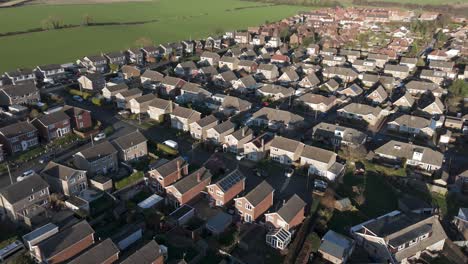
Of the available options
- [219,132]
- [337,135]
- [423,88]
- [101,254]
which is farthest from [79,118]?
[423,88]

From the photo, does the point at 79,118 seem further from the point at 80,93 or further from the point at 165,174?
the point at 165,174

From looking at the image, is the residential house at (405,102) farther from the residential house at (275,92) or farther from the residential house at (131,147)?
the residential house at (131,147)

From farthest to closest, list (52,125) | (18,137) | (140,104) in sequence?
1. (140,104)
2. (52,125)
3. (18,137)

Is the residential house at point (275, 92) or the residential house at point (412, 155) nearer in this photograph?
the residential house at point (412, 155)

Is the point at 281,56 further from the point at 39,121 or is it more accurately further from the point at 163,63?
the point at 39,121

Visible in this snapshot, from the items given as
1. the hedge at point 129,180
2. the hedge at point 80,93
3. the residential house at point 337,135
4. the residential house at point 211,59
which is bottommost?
the hedge at point 129,180

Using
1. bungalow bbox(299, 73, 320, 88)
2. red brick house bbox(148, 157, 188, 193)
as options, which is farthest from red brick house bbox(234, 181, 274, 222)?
bungalow bbox(299, 73, 320, 88)

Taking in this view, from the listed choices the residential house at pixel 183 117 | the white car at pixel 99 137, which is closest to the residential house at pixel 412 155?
the residential house at pixel 183 117
